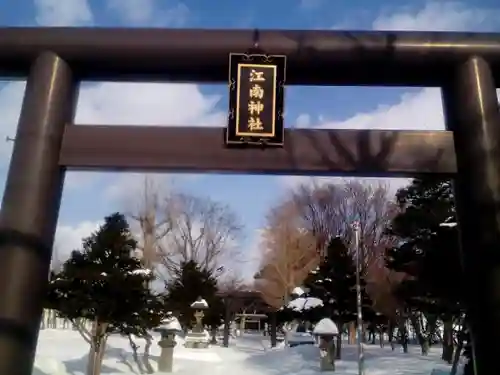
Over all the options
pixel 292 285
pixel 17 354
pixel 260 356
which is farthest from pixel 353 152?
pixel 292 285

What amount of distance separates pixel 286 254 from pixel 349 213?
391 centimetres

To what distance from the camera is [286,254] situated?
24.8 meters

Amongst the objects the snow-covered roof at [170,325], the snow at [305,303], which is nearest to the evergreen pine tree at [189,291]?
the snow at [305,303]

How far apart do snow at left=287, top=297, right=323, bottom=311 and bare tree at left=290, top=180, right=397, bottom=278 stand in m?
4.86

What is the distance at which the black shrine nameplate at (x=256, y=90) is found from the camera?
16.1 feet

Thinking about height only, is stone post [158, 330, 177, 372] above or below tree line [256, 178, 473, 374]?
below

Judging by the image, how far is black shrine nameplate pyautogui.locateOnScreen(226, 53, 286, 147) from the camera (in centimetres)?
491

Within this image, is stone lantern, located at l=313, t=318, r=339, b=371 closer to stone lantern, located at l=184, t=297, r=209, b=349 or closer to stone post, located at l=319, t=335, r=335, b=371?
stone post, located at l=319, t=335, r=335, b=371

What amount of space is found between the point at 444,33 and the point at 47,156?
4.22m

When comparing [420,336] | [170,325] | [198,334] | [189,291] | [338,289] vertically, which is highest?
[189,291]

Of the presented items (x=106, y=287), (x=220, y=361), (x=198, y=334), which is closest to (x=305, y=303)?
(x=220, y=361)

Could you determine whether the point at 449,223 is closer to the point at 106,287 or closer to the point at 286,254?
the point at 106,287

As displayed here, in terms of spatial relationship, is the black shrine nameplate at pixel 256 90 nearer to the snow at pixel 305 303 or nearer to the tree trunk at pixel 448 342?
the tree trunk at pixel 448 342

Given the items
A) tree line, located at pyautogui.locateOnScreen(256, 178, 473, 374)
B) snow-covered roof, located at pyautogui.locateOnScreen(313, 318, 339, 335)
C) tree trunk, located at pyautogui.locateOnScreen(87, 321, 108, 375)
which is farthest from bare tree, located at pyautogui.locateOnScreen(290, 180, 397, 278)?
tree trunk, located at pyautogui.locateOnScreen(87, 321, 108, 375)
